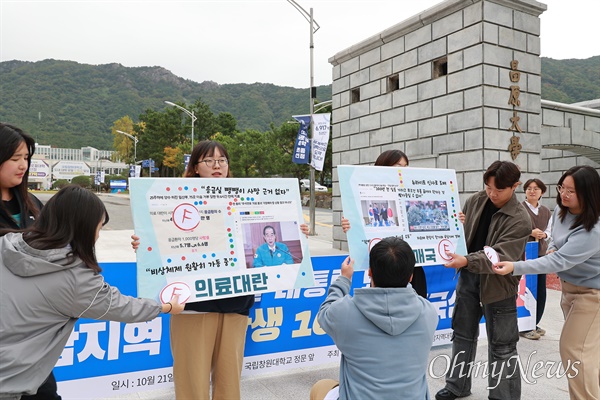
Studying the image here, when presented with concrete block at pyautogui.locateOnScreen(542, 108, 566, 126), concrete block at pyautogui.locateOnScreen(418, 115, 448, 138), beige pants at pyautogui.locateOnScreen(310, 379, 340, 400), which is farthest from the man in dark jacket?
concrete block at pyautogui.locateOnScreen(542, 108, 566, 126)

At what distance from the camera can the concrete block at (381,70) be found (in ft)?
30.1

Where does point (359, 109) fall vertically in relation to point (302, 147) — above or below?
above

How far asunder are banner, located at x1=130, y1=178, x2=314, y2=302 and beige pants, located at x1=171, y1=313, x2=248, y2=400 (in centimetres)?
17

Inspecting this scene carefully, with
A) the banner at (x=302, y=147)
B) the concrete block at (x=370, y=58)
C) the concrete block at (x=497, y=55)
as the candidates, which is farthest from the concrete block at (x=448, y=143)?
the banner at (x=302, y=147)

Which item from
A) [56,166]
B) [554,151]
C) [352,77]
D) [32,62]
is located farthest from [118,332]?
[32,62]

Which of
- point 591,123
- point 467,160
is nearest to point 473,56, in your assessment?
point 467,160

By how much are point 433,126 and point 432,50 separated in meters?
1.44

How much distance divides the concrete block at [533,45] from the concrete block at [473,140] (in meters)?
1.83

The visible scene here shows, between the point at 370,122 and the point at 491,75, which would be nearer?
the point at 491,75

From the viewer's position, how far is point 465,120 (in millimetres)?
7461

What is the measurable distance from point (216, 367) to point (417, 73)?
7.47 m

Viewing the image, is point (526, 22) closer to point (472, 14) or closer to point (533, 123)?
point (472, 14)

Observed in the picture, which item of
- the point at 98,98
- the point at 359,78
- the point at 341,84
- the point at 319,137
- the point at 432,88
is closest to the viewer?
the point at 432,88

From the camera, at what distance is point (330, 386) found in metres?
2.25
